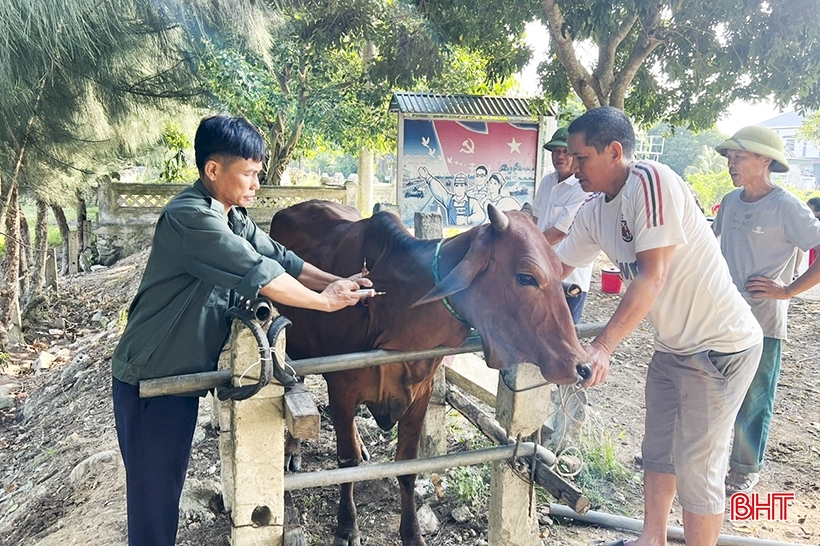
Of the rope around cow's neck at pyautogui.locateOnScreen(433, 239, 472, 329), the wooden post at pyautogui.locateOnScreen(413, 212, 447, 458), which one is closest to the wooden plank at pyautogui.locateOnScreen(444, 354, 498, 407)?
the wooden post at pyautogui.locateOnScreen(413, 212, 447, 458)

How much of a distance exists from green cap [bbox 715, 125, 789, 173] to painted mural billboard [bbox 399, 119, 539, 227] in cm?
442

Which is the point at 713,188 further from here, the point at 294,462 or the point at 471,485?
the point at 294,462

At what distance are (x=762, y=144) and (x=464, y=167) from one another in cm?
467

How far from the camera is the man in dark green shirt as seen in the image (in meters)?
2.31

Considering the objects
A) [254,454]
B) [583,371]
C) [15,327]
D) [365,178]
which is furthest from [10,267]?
[365,178]

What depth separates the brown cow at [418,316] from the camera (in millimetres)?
2316

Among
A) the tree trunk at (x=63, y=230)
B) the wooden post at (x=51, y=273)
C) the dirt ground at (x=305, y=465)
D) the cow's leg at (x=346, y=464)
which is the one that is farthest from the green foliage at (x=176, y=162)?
the cow's leg at (x=346, y=464)

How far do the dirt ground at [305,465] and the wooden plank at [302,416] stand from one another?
9.3 inches

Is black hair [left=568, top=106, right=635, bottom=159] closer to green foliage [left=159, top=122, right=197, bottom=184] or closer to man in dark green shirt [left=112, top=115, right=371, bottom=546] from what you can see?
man in dark green shirt [left=112, top=115, right=371, bottom=546]

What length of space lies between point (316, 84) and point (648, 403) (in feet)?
33.2

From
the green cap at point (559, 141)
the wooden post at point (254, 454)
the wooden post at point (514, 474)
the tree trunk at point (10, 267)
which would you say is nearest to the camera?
the wooden post at point (254, 454)

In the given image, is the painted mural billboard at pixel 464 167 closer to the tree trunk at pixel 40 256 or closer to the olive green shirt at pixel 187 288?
the olive green shirt at pixel 187 288

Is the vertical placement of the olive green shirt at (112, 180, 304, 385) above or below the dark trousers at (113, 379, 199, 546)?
above

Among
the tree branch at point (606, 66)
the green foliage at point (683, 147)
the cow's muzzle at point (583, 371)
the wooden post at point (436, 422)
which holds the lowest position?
the wooden post at point (436, 422)
